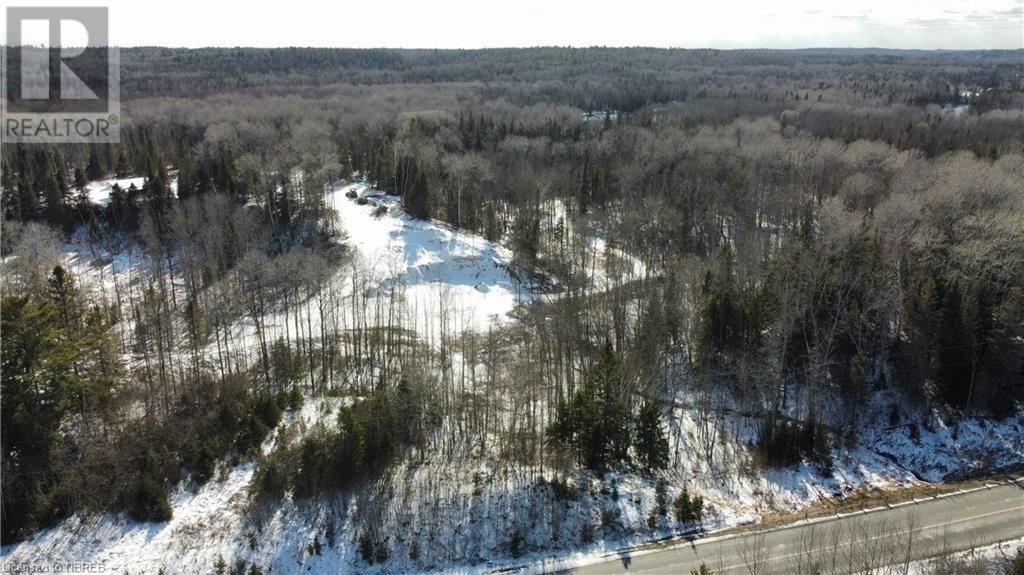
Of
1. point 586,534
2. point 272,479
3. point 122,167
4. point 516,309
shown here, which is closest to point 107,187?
point 122,167

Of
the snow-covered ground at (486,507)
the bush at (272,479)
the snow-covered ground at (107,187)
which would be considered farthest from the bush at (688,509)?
the snow-covered ground at (107,187)

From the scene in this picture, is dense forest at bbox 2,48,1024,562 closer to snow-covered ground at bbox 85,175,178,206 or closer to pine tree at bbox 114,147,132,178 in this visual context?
snow-covered ground at bbox 85,175,178,206

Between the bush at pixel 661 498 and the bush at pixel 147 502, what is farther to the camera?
the bush at pixel 661 498

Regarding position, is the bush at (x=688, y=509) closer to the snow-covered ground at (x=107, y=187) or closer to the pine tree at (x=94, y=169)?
the snow-covered ground at (x=107, y=187)

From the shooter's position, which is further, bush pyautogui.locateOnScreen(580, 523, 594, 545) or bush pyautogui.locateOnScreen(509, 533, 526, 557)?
bush pyautogui.locateOnScreen(580, 523, 594, 545)

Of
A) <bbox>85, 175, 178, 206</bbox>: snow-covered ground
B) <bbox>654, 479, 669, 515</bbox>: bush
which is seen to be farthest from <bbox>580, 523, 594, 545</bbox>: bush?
<bbox>85, 175, 178, 206</bbox>: snow-covered ground

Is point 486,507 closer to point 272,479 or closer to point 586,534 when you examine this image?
point 586,534
